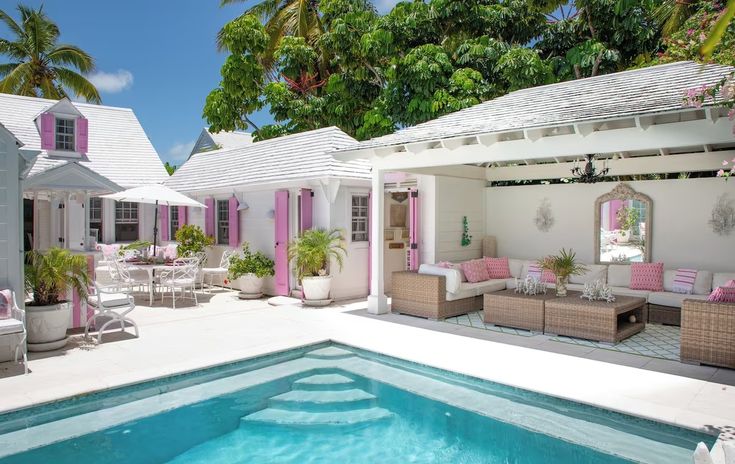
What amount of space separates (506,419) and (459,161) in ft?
14.6

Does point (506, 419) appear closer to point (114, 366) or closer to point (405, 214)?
point (114, 366)

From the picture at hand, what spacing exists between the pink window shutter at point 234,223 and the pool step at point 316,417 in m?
8.25

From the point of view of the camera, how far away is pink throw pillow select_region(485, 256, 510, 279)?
11.0m

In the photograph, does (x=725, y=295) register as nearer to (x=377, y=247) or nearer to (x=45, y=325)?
(x=377, y=247)

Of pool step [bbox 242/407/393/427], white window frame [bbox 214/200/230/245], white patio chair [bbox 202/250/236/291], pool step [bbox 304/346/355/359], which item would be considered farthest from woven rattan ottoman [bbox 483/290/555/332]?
white window frame [bbox 214/200/230/245]

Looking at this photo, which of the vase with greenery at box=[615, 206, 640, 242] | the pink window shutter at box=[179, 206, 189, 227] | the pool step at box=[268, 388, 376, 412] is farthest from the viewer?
the pink window shutter at box=[179, 206, 189, 227]

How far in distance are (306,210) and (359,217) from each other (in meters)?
1.20

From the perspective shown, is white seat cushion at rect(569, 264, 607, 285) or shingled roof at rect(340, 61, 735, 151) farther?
white seat cushion at rect(569, 264, 607, 285)

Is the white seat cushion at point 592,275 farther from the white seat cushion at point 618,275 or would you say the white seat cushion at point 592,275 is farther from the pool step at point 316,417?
the pool step at point 316,417

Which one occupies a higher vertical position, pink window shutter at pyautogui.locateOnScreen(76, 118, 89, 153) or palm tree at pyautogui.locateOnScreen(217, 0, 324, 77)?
palm tree at pyautogui.locateOnScreen(217, 0, 324, 77)

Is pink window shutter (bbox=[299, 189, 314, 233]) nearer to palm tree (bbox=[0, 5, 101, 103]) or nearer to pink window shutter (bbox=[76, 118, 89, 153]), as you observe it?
pink window shutter (bbox=[76, 118, 89, 153])

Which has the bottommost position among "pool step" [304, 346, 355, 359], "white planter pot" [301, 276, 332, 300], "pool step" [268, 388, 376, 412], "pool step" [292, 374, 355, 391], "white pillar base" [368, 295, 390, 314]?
"pool step" [268, 388, 376, 412]

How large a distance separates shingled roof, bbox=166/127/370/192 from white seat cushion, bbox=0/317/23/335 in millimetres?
5507

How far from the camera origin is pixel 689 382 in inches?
231
